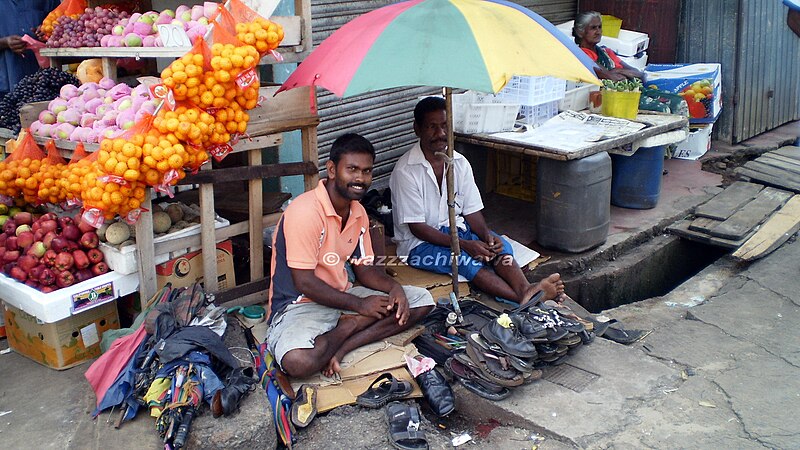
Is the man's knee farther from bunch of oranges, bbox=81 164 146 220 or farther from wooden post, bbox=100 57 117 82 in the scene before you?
wooden post, bbox=100 57 117 82

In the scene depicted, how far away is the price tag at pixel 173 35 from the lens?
4039mm

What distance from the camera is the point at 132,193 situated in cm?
372

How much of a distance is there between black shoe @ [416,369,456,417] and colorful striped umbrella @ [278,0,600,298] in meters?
1.55

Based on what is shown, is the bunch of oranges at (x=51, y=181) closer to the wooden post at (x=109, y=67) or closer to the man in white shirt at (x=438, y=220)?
the wooden post at (x=109, y=67)

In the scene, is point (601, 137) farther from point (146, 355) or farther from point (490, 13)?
point (146, 355)

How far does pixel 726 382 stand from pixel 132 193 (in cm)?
336

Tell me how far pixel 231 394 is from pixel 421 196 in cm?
203

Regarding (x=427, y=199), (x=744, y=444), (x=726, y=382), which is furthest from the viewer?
(x=427, y=199)

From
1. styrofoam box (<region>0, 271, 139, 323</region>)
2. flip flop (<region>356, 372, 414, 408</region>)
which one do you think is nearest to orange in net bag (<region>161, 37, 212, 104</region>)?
styrofoam box (<region>0, 271, 139, 323</region>)

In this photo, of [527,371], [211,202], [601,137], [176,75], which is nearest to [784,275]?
[601,137]

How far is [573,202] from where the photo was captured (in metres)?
5.37

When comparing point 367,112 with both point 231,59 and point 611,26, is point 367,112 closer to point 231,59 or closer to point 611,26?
point 231,59

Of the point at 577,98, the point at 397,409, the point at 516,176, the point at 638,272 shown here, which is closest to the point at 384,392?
the point at 397,409

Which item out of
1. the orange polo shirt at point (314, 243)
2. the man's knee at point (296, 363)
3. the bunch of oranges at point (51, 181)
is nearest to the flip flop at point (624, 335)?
the orange polo shirt at point (314, 243)
